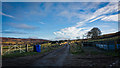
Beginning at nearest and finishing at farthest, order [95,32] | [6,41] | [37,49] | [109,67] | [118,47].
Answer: [109,67], [118,47], [37,49], [6,41], [95,32]

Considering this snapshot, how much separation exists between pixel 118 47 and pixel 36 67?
14290mm

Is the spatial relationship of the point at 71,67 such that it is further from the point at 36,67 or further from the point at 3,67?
the point at 3,67

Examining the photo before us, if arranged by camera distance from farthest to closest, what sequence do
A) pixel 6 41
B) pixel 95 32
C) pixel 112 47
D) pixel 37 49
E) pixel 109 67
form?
pixel 95 32 < pixel 6 41 < pixel 37 49 < pixel 112 47 < pixel 109 67

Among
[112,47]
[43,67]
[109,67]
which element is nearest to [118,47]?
[112,47]

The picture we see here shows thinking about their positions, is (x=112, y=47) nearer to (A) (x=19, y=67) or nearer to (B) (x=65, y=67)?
(B) (x=65, y=67)

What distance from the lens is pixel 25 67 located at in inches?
223

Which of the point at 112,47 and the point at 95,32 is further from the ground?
the point at 95,32

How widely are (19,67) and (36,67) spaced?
1.30m

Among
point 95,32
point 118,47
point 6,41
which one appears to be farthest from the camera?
point 95,32

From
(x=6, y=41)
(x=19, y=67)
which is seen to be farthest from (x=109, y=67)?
(x=6, y=41)

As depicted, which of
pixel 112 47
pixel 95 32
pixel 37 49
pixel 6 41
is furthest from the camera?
pixel 95 32

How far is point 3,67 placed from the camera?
5773mm

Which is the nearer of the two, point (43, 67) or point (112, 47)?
point (43, 67)

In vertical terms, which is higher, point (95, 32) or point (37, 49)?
point (95, 32)
